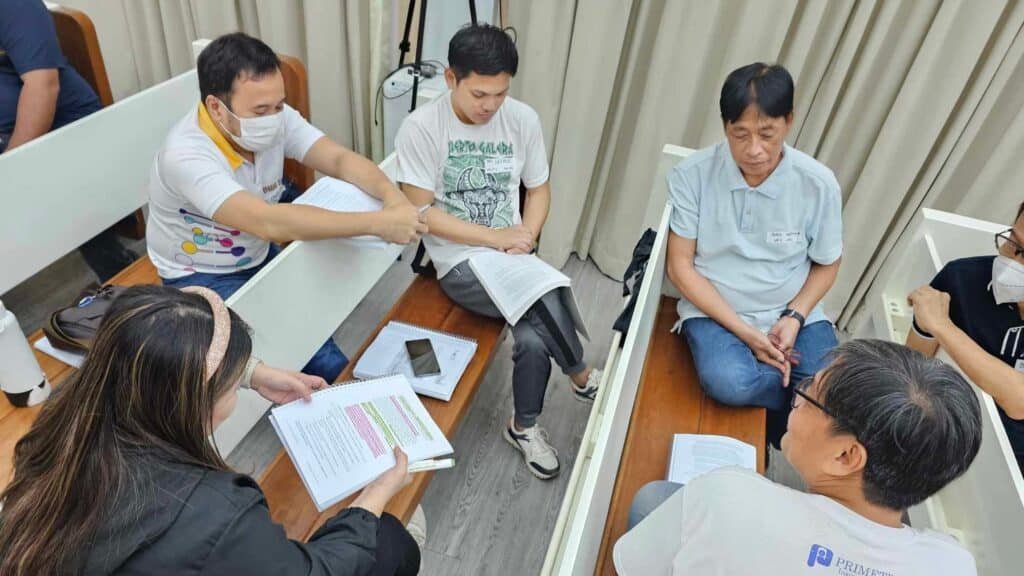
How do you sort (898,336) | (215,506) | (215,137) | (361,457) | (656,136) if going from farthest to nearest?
(656,136)
(898,336)
(215,137)
(361,457)
(215,506)

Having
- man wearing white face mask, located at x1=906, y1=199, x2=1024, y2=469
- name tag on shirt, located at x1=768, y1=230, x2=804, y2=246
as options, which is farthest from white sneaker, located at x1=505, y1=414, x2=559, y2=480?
man wearing white face mask, located at x1=906, y1=199, x2=1024, y2=469

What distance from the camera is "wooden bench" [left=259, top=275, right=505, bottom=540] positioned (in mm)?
1409

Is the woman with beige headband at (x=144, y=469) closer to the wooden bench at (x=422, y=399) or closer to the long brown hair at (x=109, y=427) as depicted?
the long brown hair at (x=109, y=427)

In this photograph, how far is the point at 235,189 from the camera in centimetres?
160

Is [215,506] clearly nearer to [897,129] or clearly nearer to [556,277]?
[556,277]

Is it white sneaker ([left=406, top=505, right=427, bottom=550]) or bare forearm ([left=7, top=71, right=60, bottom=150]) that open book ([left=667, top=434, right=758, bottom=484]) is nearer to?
white sneaker ([left=406, top=505, right=427, bottom=550])

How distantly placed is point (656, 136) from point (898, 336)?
3.65 feet

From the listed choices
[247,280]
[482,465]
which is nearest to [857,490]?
[482,465]

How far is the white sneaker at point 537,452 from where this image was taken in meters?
2.05

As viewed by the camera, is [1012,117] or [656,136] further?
[656,136]

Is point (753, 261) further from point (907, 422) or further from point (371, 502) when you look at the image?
point (371, 502)

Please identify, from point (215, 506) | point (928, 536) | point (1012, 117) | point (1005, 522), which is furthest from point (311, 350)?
point (1012, 117)

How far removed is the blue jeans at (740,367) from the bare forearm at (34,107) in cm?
208

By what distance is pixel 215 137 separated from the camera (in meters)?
1.65
